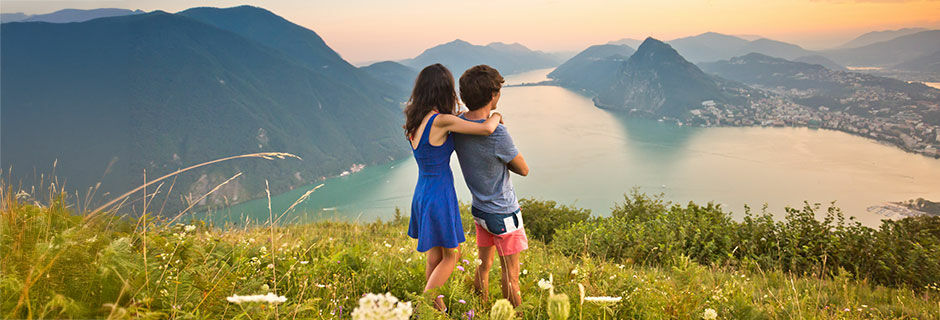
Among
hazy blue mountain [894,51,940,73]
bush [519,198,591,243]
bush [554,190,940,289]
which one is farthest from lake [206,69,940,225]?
hazy blue mountain [894,51,940,73]

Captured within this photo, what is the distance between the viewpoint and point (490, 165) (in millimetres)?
2375

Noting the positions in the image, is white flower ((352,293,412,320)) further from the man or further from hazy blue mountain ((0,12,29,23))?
hazy blue mountain ((0,12,29,23))

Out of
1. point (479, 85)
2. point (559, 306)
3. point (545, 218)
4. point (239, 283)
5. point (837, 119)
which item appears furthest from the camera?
point (837, 119)

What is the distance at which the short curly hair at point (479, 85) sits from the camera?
2.26 metres

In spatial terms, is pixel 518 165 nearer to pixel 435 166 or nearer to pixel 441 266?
pixel 435 166

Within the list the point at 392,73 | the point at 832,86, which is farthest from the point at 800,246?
the point at 392,73

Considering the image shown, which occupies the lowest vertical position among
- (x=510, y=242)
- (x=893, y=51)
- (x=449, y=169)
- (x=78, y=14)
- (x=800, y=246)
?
(x=800, y=246)

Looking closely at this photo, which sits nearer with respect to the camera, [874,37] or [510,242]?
[510,242]

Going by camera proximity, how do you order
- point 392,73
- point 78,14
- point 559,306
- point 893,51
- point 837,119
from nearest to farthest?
point 559,306, point 837,119, point 893,51, point 78,14, point 392,73

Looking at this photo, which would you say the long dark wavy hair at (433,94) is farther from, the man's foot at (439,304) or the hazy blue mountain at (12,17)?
the hazy blue mountain at (12,17)

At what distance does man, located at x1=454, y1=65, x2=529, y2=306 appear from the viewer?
90.6 inches

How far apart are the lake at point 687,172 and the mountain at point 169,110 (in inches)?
803

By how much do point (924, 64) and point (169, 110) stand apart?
207 metres

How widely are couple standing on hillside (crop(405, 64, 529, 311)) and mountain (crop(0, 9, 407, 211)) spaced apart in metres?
79.6
